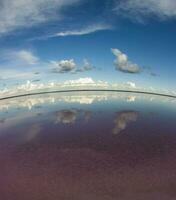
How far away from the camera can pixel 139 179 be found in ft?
78.4

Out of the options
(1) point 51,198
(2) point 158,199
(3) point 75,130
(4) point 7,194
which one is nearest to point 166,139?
(3) point 75,130

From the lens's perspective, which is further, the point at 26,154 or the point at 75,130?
the point at 75,130

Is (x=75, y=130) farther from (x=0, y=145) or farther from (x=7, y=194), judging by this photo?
(x=7, y=194)

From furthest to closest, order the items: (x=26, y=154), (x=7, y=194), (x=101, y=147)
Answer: (x=101, y=147) → (x=26, y=154) → (x=7, y=194)

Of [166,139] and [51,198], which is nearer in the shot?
[51,198]

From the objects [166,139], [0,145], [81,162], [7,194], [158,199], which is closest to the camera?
[158,199]

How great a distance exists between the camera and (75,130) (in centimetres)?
5194

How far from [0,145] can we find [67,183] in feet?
72.0

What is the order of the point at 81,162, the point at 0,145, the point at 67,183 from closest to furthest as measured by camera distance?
the point at 67,183
the point at 81,162
the point at 0,145

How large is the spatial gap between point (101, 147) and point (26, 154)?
42.9 feet

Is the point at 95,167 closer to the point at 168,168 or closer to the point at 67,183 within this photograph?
the point at 67,183

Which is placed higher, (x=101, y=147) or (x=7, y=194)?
(x=101, y=147)

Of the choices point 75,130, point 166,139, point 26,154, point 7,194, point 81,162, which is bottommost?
point 7,194

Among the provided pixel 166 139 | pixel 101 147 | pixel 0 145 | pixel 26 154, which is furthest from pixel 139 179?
pixel 0 145
